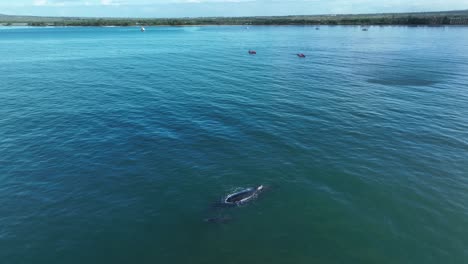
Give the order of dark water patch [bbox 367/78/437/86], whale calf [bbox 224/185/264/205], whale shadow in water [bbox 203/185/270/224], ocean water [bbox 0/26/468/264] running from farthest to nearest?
dark water patch [bbox 367/78/437/86] < whale calf [bbox 224/185/264/205] < whale shadow in water [bbox 203/185/270/224] < ocean water [bbox 0/26/468/264]

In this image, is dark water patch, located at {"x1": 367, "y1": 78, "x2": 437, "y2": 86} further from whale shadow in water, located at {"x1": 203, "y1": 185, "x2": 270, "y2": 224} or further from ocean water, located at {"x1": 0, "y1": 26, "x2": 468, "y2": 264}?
whale shadow in water, located at {"x1": 203, "y1": 185, "x2": 270, "y2": 224}

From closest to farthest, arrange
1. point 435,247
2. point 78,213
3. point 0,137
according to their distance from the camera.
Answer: point 435,247, point 78,213, point 0,137

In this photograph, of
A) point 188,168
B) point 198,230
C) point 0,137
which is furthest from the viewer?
point 0,137

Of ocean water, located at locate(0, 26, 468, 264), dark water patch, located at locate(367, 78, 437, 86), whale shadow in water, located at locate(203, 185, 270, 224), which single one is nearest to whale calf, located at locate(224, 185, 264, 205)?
whale shadow in water, located at locate(203, 185, 270, 224)

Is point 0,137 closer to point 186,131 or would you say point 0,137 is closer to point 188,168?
point 186,131

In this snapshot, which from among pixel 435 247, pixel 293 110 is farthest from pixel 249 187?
pixel 293 110

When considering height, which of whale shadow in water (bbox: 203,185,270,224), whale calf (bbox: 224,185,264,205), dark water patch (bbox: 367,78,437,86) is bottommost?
whale shadow in water (bbox: 203,185,270,224)

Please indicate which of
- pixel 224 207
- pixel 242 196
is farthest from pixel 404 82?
pixel 224 207

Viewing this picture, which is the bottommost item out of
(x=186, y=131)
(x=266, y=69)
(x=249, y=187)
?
(x=249, y=187)

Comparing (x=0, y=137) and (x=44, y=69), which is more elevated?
(x=44, y=69)
